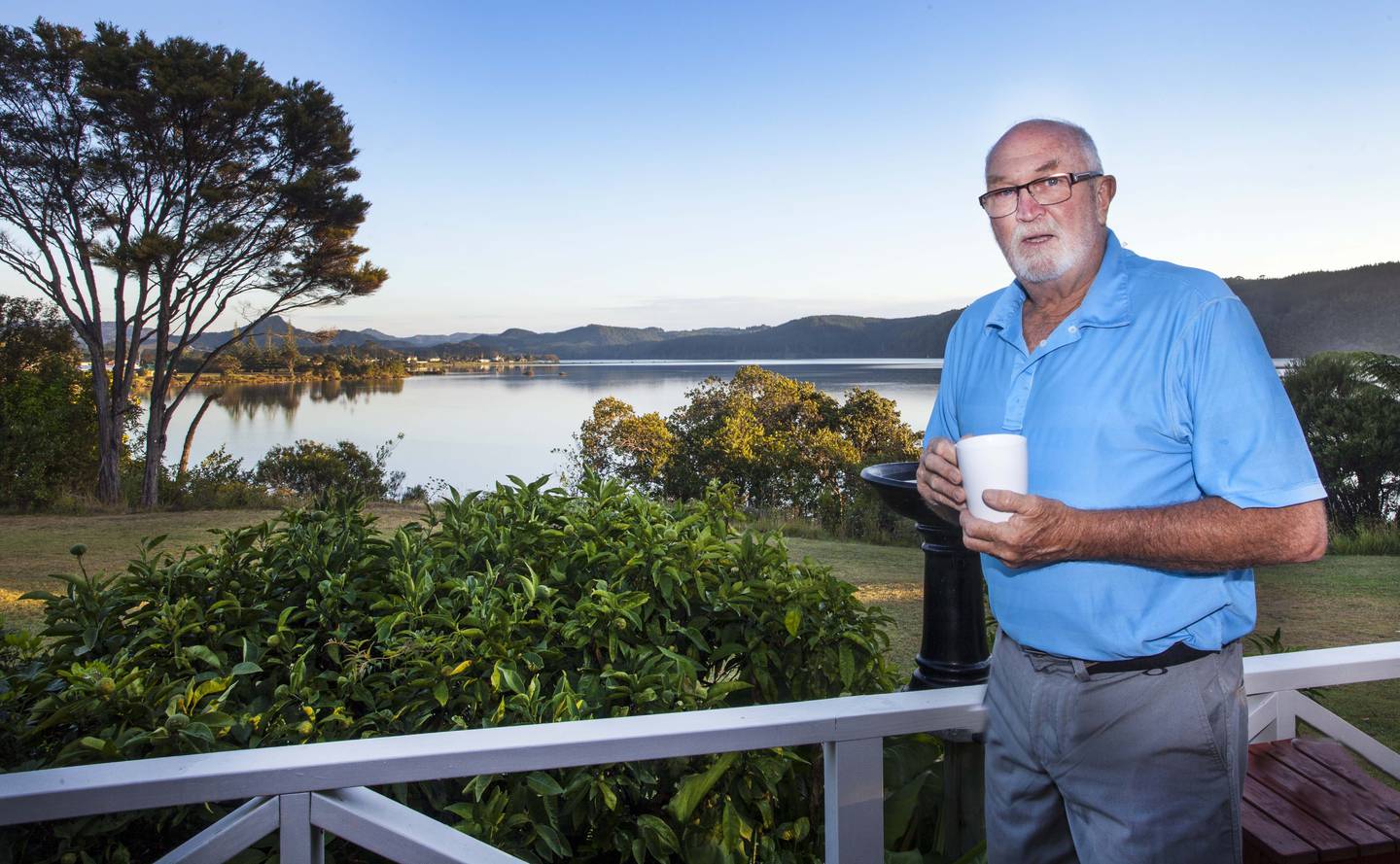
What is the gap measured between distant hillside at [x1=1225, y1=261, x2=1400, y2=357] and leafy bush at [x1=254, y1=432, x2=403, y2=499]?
18.5 meters

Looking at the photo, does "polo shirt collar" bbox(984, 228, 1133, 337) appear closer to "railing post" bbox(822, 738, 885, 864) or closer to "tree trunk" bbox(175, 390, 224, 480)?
"railing post" bbox(822, 738, 885, 864)

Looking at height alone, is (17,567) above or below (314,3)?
below

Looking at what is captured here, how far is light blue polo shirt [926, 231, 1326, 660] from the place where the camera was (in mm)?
955

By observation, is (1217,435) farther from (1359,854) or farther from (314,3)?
(314,3)

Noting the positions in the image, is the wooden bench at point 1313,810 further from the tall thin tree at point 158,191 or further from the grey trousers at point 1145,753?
the tall thin tree at point 158,191

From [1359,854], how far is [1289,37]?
12385 mm

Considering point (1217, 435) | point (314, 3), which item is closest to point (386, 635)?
point (1217, 435)

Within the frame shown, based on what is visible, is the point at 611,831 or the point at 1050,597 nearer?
the point at 1050,597

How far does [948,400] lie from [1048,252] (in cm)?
30

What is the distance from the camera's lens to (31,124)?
1378cm

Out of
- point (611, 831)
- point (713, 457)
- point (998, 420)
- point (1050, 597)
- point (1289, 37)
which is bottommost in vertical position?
point (713, 457)

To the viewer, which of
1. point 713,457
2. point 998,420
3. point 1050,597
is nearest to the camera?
point 1050,597

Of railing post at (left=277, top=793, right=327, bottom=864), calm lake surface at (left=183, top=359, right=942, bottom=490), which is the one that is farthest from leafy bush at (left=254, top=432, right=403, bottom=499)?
railing post at (left=277, top=793, right=327, bottom=864)

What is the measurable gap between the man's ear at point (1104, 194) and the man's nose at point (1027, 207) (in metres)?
0.08
